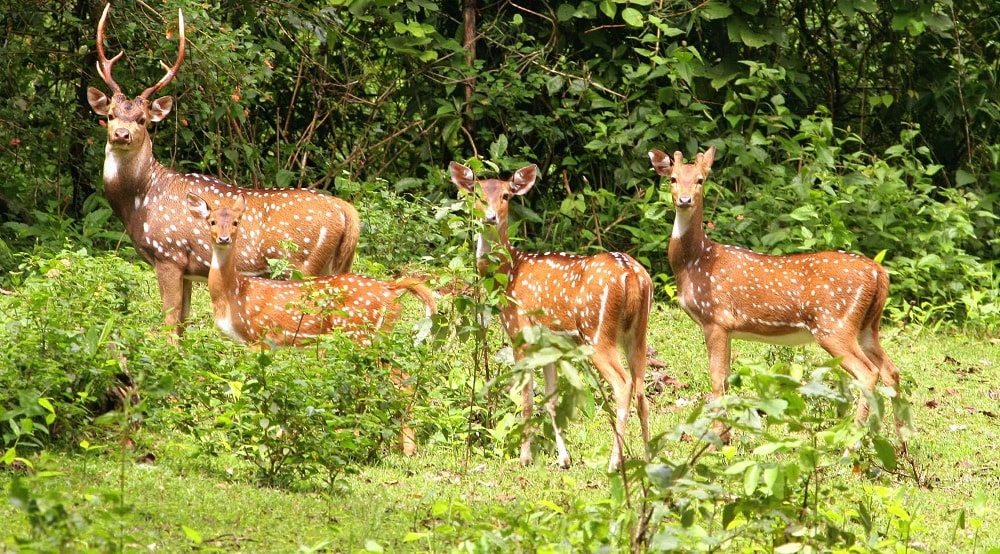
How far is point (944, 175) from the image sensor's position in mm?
14078

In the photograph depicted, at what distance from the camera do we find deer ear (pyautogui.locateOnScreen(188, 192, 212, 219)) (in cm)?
934

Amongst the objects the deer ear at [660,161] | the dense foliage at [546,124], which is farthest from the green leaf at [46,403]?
the deer ear at [660,161]

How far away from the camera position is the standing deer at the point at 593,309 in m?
7.71

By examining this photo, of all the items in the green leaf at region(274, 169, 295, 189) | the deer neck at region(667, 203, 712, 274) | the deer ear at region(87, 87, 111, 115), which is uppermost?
the deer ear at region(87, 87, 111, 115)

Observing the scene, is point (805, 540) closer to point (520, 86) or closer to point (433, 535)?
point (433, 535)

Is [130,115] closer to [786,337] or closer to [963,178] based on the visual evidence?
[786,337]

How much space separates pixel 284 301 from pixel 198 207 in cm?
106

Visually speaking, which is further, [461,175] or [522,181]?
[461,175]

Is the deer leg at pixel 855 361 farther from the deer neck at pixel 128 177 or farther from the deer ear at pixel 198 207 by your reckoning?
the deer neck at pixel 128 177

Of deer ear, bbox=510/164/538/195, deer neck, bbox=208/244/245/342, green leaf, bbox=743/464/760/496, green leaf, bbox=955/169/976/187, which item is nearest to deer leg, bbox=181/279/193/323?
deer neck, bbox=208/244/245/342

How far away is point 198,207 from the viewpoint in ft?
30.7

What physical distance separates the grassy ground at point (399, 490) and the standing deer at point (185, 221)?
2171 mm

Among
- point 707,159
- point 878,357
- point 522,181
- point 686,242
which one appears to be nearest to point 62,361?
point 522,181

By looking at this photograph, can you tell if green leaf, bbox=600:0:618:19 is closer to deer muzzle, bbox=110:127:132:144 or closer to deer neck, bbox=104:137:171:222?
deer neck, bbox=104:137:171:222
